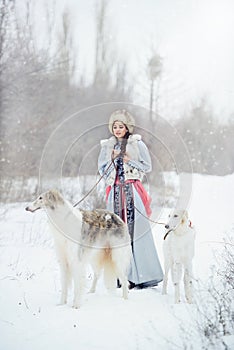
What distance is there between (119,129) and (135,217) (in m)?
1.12

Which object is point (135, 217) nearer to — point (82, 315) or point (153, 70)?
point (82, 315)

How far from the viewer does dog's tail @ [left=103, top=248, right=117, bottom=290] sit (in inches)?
165

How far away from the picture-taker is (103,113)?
15.2 meters

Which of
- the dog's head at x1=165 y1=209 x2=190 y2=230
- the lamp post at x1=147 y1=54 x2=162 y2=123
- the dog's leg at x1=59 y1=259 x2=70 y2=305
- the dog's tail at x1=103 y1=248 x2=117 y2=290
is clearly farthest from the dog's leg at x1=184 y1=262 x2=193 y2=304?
the lamp post at x1=147 y1=54 x2=162 y2=123

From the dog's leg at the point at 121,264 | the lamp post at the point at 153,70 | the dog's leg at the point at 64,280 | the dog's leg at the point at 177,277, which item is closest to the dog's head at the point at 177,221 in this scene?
the dog's leg at the point at 177,277

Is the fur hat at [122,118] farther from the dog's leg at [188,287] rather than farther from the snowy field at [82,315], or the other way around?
the snowy field at [82,315]

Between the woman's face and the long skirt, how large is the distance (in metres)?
0.68

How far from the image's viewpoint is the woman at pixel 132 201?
4.58 m

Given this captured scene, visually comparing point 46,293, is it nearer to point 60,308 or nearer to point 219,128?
point 60,308

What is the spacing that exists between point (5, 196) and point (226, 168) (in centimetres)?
979

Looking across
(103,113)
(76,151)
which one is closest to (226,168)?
(103,113)

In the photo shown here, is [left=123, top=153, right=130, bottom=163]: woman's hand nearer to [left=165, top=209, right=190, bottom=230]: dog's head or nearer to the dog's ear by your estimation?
[left=165, top=209, right=190, bottom=230]: dog's head

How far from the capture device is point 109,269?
4227mm

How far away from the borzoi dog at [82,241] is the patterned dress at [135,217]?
0.41m
